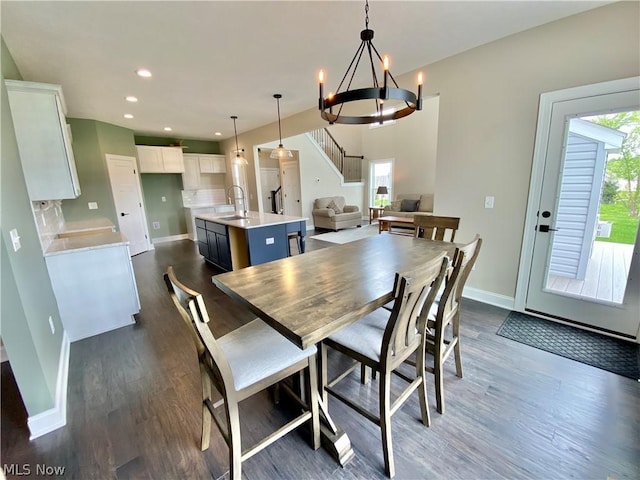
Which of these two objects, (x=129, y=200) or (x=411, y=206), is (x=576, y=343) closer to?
(x=411, y=206)

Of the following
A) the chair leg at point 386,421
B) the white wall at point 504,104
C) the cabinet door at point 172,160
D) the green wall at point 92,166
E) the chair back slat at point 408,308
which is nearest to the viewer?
the chair back slat at point 408,308

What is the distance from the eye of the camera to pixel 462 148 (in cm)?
295

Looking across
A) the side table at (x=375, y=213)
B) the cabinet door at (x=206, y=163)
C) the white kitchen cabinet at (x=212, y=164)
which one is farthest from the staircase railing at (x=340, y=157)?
the cabinet door at (x=206, y=163)

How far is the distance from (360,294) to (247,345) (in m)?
0.65

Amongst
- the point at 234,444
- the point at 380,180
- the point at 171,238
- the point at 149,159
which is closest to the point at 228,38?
the point at 234,444

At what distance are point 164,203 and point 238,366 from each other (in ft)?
22.7

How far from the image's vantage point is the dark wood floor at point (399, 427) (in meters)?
1.35

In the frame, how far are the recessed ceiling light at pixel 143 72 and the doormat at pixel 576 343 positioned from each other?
4.43 metres

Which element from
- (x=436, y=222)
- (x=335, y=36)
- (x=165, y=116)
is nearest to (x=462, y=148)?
(x=436, y=222)

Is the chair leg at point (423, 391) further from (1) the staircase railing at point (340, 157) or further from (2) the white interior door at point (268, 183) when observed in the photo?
(2) the white interior door at point (268, 183)

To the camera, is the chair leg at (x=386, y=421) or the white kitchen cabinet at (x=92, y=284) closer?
the chair leg at (x=386, y=421)

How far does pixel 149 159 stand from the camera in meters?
6.21

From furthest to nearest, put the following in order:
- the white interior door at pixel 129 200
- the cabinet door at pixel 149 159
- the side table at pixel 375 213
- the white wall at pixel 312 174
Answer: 1. the side table at pixel 375 213
2. the white wall at pixel 312 174
3. the cabinet door at pixel 149 159
4. the white interior door at pixel 129 200

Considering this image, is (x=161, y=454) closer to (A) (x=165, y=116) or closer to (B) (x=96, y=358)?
(B) (x=96, y=358)
